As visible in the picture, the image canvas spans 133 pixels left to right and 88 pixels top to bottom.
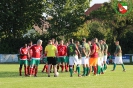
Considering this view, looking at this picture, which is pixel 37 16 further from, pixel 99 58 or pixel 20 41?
pixel 99 58

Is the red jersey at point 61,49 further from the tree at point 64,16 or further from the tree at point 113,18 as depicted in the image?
the tree at point 113,18

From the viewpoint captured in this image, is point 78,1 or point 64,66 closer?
point 64,66

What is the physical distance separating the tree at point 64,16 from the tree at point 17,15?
2.68m

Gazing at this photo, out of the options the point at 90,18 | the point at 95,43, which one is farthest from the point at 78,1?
the point at 95,43

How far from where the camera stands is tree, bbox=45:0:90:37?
7000 cm

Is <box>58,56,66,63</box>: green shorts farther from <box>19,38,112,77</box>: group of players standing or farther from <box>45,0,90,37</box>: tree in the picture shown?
<box>45,0,90,37</box>: tree

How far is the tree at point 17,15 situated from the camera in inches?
2635

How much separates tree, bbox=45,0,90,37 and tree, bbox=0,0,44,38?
268cm

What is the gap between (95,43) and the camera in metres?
26.7

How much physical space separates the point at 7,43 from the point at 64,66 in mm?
34360

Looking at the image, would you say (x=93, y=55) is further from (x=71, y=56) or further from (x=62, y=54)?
(x=62, y=54)

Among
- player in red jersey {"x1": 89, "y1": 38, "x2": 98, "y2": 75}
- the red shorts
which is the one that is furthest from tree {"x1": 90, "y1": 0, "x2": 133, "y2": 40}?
the red shorts

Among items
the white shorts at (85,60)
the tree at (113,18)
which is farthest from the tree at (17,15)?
the white shorts at (85,60)

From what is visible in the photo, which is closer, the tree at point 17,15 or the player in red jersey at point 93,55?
the player in red jersey at point 93,55
